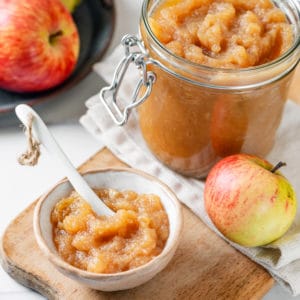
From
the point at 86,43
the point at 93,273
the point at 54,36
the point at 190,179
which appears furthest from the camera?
the point at 86,43

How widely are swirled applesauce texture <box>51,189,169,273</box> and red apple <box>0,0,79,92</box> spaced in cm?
44

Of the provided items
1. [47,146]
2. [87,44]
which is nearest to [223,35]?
[47,146]

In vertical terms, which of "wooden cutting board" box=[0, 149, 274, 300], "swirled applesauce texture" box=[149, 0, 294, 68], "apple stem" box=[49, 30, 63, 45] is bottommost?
"wooden cutting board" box=[0, 149, 274, 300]

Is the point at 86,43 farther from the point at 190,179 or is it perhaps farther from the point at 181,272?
the point at 181,272

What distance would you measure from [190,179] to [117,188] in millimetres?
245

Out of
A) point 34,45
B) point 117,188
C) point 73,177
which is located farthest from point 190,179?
point 34,45

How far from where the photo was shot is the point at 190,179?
61.5 inches

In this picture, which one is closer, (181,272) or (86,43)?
(181,272)

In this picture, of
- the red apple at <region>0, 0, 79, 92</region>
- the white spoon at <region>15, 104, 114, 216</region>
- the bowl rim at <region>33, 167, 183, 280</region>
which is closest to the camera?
the bowl rim at <region>33, 167, 183, 280</region>

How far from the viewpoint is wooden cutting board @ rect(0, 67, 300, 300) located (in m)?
1.33

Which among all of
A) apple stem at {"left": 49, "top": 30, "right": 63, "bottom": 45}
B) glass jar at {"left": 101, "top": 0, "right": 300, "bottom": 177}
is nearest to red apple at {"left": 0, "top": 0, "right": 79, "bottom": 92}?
apple stem at {"left": 49, "top": 30, "right": 63, "bottom": 45}

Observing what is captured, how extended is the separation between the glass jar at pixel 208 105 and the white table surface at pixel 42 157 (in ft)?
0.70

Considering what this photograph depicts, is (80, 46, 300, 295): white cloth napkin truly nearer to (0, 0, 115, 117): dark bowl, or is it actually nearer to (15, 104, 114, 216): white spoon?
(0, 0, 115, 117): dark bowl

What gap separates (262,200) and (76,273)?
390mm
